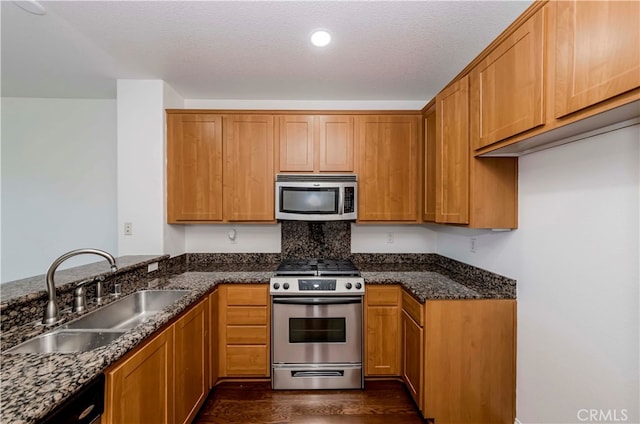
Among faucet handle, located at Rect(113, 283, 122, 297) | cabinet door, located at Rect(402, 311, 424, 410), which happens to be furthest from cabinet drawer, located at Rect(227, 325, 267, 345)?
cabinet door, located at Rect(402, 311, 424, 410)

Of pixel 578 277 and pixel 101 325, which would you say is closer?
pixel 578 277

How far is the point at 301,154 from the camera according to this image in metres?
2.63

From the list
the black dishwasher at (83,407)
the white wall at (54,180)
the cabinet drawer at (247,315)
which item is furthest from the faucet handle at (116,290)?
the white wall at (54,180)

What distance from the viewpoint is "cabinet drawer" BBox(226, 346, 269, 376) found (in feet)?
7.59

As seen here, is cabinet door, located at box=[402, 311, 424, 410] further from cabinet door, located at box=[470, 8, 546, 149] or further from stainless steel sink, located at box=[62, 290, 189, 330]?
stainless steel sink, located at box=[62, 290, 189, 330]

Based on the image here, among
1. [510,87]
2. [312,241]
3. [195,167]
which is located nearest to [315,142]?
[312,241]

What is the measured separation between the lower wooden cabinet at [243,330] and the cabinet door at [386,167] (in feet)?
4.14

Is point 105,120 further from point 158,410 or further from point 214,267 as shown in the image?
point 158,410

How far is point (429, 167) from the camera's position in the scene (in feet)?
8.11

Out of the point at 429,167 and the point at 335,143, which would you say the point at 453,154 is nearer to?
the point at 429,167

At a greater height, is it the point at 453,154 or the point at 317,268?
the point at 453,154

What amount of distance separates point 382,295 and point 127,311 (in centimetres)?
193

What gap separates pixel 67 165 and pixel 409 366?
393cm

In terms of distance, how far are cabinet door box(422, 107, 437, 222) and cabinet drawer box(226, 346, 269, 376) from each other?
1903 millimetres
